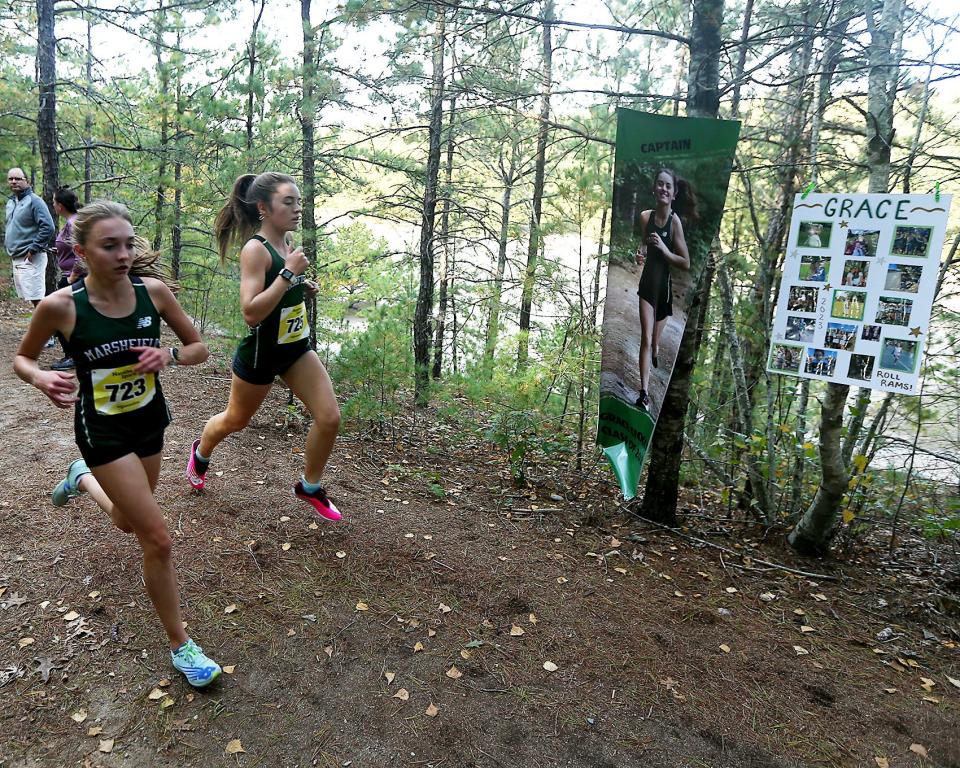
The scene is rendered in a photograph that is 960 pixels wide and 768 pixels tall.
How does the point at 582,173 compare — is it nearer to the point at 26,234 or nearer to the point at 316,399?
the point at 316,399

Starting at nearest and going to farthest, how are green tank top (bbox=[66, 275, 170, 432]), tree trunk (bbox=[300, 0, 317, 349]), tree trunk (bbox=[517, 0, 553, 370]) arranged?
green tank top (bbox=[66, 275, 170, 432]) → tree trunk (bbox=[517, 0, 553, 370]) → tree trunk (bbox=[300, 0, 317, 349])

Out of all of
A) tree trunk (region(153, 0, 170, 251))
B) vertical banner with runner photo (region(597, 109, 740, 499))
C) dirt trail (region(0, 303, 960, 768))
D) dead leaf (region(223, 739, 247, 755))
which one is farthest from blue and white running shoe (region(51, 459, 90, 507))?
tree trunk (region(153, 0, 170, 251))

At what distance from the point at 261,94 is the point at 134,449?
23.2ft

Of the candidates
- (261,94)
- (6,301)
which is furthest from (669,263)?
(6,301)

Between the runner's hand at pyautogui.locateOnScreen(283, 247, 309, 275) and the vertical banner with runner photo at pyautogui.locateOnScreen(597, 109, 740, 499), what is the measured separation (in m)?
1.94

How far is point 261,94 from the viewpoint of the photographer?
25.9 ft

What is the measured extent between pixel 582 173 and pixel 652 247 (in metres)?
4.57

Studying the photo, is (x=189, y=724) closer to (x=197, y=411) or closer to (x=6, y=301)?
(x=197, y=411)

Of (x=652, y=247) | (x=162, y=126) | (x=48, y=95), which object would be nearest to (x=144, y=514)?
(x=652, y=247)

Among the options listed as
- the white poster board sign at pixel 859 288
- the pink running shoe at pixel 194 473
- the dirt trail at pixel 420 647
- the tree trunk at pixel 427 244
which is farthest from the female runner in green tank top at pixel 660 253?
the tree trunk at pixel 427 244

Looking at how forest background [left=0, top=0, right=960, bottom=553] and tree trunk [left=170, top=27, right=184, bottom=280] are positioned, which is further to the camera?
tree trunk [left=170, top=27, right=184, bottom=280]

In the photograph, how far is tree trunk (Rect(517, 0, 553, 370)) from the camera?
481 centimetres

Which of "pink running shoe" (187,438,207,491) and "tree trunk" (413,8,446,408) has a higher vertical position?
"tree trunk" (413,8,446,408)

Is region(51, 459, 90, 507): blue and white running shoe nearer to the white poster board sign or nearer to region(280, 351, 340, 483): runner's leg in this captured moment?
region(280, 351, 340, 483): runner's leg
